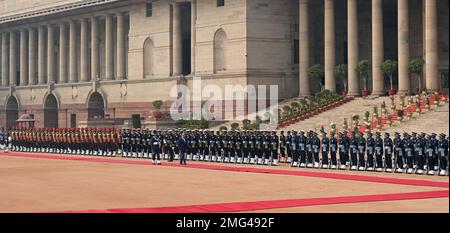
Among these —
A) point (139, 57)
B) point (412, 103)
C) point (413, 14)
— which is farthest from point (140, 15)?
point (412, 103)

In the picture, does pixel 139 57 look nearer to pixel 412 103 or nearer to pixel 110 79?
pixel 110 79

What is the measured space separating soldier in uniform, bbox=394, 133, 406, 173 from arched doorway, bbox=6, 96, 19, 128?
252 feet

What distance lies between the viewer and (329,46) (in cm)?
6700

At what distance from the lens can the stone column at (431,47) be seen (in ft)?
192

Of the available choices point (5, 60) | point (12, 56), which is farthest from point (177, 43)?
point (5, 60)

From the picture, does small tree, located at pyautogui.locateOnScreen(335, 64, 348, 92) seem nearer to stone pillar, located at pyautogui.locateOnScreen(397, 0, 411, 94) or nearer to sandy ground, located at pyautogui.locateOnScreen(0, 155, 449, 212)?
stone pillar, located at pyautogui.locateOnScreen(397, 0, 411, 94)

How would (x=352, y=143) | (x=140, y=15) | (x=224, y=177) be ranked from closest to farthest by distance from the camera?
(x=224, y=177) → (x=352, y=143) → (x=140, y=15)

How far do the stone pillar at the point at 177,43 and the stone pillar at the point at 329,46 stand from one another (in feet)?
52.4

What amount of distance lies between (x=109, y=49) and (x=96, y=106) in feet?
20.9

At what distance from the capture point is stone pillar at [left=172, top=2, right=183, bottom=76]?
77500 millimetres

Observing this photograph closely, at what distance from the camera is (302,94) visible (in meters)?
70.1

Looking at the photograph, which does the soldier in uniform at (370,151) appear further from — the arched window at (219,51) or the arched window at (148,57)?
the arched window at (148,57)

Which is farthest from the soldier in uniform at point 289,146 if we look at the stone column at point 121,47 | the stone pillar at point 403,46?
the stone column at point 121,47
